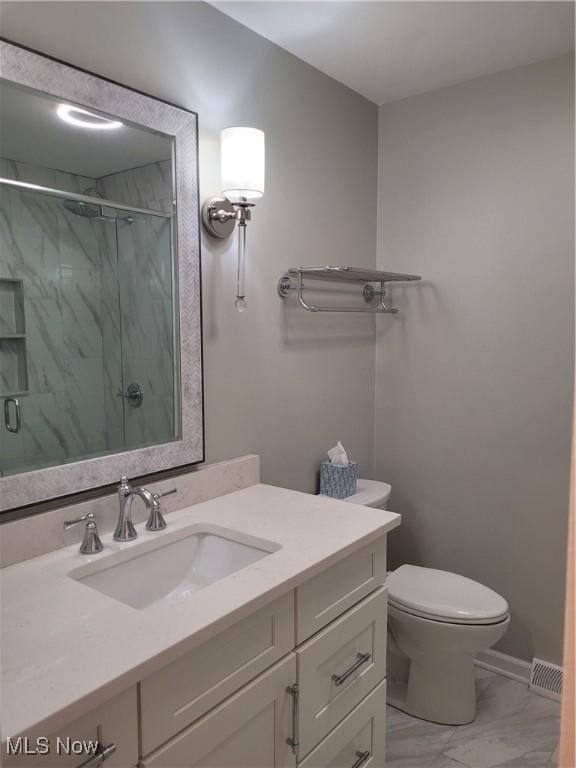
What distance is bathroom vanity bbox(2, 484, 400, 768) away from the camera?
90cm

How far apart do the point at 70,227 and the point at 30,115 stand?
0.83ft

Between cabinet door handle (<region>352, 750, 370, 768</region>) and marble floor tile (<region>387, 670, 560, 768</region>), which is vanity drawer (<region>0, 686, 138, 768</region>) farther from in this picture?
marble floor tile (<region>387, 670, 560, 768</region>)

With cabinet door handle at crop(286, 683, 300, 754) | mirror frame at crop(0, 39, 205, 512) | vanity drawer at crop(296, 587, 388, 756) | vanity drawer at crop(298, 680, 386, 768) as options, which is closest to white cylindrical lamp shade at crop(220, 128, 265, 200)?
mirror frame at crop(0, 39, 205, 512)

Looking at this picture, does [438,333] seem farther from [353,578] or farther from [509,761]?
[509,761]

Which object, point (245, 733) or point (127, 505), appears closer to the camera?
point (245, 733)

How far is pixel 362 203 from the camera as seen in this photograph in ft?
8.11

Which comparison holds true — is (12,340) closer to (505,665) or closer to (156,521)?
(156,521)

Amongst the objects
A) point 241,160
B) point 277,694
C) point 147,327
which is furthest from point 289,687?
point 241,160

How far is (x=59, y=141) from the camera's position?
53.3 inches

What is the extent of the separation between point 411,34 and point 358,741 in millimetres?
2176

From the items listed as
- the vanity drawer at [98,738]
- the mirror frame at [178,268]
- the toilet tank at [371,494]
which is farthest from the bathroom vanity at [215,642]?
the toilet tank at [371,494]

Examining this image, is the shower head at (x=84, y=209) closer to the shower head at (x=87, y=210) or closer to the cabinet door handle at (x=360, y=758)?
the shower head at (x=87, y=210)

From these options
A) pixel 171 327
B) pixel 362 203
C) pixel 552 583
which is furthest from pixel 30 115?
pixel 552 583

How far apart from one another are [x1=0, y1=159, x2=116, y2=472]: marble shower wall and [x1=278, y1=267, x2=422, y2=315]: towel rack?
79 centimetres
